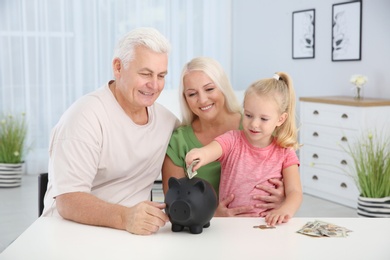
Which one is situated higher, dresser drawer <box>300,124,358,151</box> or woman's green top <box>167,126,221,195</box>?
woman's green top <box>167,126,221,195</box>

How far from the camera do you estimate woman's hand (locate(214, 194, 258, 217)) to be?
2.44 meters

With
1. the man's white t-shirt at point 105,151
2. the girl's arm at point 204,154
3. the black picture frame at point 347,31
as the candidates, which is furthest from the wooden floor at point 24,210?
the girl's arm at point 204,154

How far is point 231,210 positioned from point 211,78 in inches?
20.9

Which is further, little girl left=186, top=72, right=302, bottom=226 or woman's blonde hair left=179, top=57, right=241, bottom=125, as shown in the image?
woman's blonde hair left=179, top=57, right=241, bottom=125

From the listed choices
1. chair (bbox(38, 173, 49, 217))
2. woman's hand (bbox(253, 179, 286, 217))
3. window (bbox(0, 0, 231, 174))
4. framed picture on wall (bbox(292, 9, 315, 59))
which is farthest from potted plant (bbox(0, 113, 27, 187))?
woman's hand (bbox(253, 179, 286, 217))

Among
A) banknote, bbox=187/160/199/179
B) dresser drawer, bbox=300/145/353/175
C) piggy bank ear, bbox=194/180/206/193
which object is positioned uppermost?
banknote, bbox=187/160/199/179

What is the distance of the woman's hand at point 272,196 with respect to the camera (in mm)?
2412

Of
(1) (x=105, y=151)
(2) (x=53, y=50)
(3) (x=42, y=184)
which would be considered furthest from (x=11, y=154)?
(1) (x=105, y=151)

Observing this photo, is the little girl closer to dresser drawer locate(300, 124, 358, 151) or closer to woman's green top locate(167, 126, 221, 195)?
woman's green top locate(167, 126, 221, 195)

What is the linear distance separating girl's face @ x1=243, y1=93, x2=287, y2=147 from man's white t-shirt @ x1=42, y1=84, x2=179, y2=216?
14.3 inches

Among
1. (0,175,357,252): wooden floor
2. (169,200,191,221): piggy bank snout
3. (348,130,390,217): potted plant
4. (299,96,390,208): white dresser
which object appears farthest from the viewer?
(299,96,390,208): white dresser

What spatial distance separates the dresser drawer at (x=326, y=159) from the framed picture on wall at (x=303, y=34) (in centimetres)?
100

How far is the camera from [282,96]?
7.94 ft

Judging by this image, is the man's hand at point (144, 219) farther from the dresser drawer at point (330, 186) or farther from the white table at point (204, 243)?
the dresser drawer at point (330, 186)
